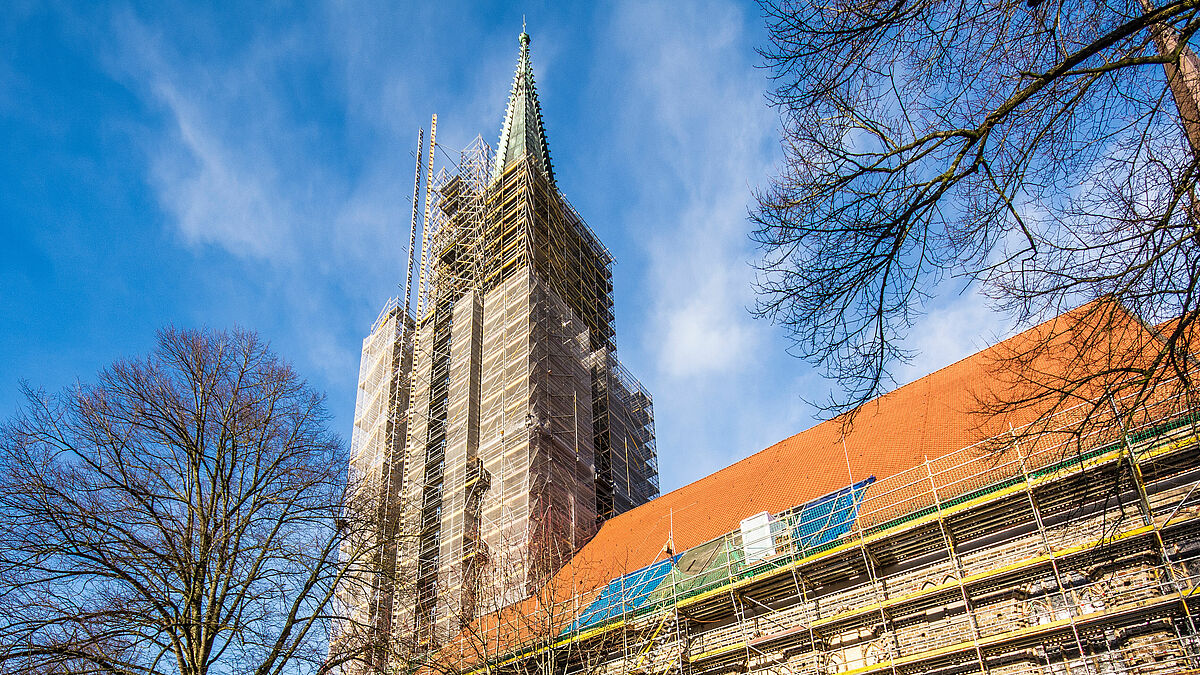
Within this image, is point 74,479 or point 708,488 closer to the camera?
point 74,479

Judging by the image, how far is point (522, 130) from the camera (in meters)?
39.0

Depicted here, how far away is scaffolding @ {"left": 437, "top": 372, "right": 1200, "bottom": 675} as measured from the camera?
10188 millimetres

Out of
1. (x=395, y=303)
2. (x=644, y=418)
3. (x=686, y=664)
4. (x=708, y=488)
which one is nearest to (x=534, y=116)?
(x=395, y=303)

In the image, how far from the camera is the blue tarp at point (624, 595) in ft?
49.4

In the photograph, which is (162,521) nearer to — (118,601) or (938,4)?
(118,601)

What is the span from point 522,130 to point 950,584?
104ft

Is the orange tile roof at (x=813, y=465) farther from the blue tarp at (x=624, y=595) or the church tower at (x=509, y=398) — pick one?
the church tower at (x=509, y=398)

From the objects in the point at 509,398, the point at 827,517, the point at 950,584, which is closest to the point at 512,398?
the point at 509,398

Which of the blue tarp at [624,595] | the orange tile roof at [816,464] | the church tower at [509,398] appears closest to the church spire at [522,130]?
the church tower at [509,398]

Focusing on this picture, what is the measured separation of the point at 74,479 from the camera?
31.8ft

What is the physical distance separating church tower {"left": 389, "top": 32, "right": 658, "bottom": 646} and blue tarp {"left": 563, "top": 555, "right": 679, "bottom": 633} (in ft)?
5.25

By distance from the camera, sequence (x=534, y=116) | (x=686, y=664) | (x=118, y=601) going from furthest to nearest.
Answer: (x=534, y=116) < (x=686, y=664) < (x=118, y=601)

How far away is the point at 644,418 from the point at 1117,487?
82.5 feet

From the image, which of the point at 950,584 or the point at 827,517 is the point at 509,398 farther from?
the point at 950,584
